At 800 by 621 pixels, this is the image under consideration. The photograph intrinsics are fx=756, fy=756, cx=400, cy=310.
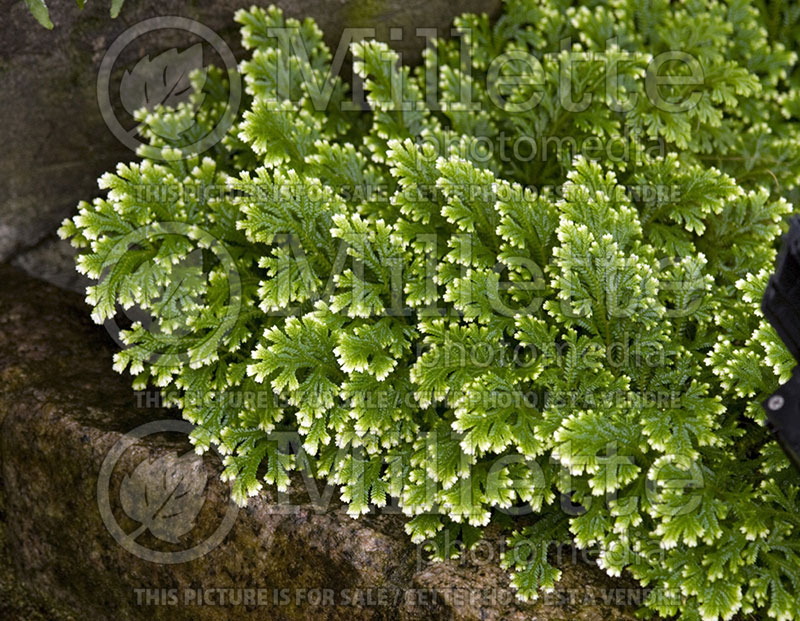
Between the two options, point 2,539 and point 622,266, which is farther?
point 2,539

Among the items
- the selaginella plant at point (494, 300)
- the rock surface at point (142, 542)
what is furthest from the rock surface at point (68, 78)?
the rock surface at point (142, 542)

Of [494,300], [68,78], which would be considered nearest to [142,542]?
[494,300]

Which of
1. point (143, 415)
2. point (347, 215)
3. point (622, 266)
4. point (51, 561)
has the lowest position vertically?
point (51, 561)

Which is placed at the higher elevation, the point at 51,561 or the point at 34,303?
the point at 34,303

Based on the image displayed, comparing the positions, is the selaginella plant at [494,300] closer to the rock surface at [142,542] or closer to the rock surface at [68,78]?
the rock surface at [142,542]

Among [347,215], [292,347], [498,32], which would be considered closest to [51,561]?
[292,347]

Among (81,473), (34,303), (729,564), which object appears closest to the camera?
(729,564)

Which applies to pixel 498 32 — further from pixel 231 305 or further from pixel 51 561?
pixel 51 561
